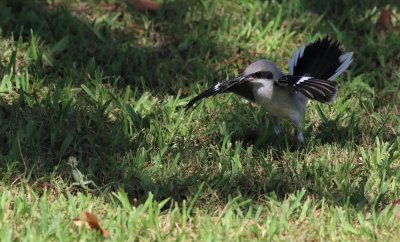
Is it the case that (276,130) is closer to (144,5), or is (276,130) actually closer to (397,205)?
(397,205)

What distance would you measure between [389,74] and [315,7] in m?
1.10

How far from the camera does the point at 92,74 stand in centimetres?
625

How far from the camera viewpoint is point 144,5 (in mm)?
6996

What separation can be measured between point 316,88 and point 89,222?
1547 millimetres

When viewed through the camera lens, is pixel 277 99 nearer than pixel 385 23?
Yes

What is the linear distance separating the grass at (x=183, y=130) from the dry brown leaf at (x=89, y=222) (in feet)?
0.15

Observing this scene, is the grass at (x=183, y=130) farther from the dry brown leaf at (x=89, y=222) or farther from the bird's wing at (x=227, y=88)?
the bird's wing at (x=227, y=88)

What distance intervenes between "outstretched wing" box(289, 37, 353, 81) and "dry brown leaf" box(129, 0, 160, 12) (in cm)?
175

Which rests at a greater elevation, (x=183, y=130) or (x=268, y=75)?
(x=268, y=75)

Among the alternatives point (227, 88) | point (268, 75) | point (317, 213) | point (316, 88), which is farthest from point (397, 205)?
point (227, 88)

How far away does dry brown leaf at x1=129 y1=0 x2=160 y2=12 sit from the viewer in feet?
23.0

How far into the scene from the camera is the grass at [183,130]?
4488mm

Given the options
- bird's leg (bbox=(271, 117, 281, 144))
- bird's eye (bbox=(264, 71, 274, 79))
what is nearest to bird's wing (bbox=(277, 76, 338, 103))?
bird's eye (bbox=(264, 71, 274, 79))

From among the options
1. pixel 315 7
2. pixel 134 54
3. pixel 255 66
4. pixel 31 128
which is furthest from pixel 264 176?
pixel 315 7
